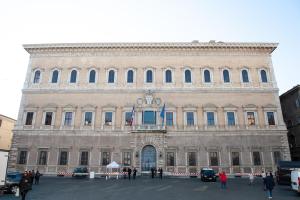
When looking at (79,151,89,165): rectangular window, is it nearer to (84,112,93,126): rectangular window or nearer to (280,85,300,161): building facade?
(84,112,93,126): rectangular window

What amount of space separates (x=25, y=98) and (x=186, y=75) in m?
20.7

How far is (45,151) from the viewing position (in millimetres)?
25625

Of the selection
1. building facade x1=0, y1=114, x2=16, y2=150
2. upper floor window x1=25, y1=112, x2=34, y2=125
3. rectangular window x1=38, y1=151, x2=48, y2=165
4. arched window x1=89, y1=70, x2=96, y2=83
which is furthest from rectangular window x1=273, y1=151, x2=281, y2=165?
building facade x1=0, y1=114, x2=16, y2=150

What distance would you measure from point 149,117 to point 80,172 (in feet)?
32.0

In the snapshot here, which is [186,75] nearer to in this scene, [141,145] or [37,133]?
[141,145]

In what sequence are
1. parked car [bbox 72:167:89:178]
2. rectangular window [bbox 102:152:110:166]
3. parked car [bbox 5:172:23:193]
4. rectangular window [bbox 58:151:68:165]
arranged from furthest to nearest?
rectangular window [bbox 58:151:68:165]
rectangular window [bbox 102:152:110:166]
parked car [bbox 72:167:89:178]
parked car [bbox 5:172:23:193]

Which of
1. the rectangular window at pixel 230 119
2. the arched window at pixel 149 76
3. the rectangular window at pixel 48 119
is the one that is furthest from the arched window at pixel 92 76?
the rectangular window at pixel 230 119

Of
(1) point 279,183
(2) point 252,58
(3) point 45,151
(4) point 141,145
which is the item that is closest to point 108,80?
(4) point 141,145

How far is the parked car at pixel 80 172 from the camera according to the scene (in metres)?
22.8

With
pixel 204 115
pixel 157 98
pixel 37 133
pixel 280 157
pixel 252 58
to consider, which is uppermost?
pixel 252 58

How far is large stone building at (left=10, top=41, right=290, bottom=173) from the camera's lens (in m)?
25.2

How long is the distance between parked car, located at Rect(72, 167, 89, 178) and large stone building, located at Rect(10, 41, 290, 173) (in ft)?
4.73

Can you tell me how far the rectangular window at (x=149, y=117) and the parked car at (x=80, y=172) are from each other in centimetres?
852

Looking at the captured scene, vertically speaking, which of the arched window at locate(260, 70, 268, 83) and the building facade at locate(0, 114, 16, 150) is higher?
the arched window at locate(260, 70, 268, 83)
